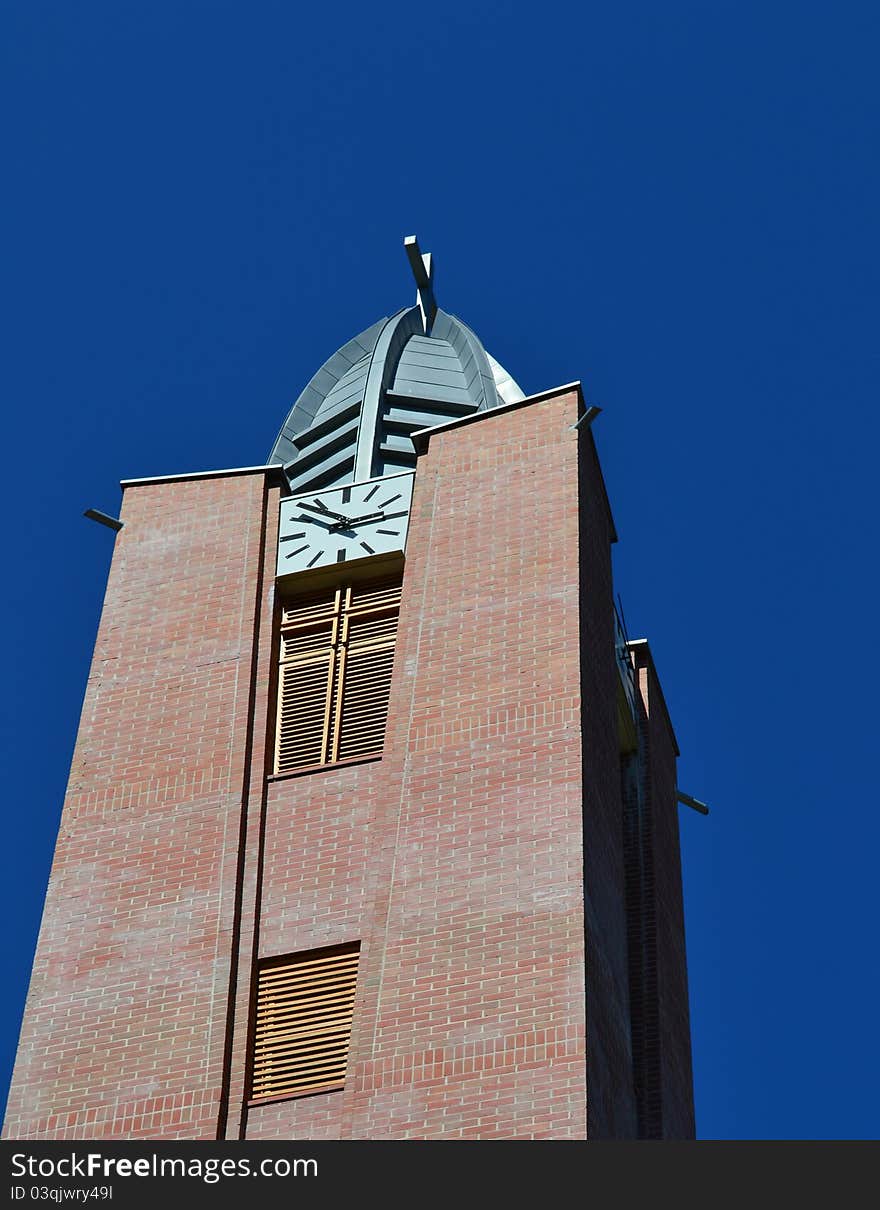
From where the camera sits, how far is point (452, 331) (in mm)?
37562

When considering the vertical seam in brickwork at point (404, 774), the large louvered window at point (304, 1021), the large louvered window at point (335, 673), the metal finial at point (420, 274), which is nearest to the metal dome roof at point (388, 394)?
the metal finial at point (420, 274)

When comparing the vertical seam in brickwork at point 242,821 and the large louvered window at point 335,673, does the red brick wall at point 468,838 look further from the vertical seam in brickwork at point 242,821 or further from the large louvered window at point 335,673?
the large louvered window at point 335,673

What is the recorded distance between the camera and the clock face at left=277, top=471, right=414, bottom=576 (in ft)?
99.4

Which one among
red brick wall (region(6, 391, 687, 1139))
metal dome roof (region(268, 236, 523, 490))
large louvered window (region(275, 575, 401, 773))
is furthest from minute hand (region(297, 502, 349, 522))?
metal dome roof (region(268, 236, 523, 490))

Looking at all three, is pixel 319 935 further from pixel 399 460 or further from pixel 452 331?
pixel 452 331

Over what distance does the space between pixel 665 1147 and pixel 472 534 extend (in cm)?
1027

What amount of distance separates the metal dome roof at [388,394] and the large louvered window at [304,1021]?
8160 millimetres

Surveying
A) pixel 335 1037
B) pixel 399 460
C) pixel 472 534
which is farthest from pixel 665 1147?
pixel 399 460

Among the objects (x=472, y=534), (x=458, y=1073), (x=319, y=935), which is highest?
(x=472, y=534)

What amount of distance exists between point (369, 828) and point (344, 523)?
15.4ft

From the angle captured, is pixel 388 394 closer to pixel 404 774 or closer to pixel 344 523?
pixel 344 523

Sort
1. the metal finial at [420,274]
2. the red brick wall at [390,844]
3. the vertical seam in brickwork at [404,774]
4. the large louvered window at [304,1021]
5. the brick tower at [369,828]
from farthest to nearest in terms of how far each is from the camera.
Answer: the metal finial at [420,274], the large louvered window at [304,1021], the vertical seam in brickwork at [404,774], the brick tower at [369,828], the red brick wall at [390,844]

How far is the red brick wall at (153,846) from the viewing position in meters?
25.5

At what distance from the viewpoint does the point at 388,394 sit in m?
34.8
